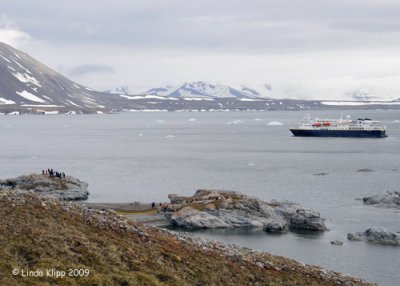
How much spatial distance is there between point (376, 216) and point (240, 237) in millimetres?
15626

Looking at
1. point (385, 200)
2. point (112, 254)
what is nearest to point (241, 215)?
point (385, 200)

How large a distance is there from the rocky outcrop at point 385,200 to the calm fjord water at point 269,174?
1300 mm

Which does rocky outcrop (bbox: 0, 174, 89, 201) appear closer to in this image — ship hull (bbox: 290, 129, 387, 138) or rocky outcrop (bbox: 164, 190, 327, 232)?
rocky outcrop (bbox: 164, 190, 327, 232)

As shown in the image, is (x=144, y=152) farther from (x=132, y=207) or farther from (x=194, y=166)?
(x=132, y=207)

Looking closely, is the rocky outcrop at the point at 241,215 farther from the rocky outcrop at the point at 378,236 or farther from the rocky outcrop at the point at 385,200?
the rocky outcrop at the point at 385,200

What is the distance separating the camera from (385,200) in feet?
221

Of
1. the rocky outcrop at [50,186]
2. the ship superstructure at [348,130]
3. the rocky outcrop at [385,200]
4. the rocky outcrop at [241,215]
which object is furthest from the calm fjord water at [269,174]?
the ship superstructure at [348,130]

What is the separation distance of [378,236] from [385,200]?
1790 cm

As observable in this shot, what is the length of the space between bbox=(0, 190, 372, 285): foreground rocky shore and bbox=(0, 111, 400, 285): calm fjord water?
14424 millimetres

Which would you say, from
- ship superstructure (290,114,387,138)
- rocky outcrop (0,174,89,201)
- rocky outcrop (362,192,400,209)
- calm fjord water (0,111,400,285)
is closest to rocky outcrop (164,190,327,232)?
calm fjord water (0,111,400,285)

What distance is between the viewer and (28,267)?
832 inches

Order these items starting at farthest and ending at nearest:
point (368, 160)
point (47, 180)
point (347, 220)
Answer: point (368, 160), point (47, 180), point (347, 220)

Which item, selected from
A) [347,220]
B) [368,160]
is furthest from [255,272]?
[368,160]

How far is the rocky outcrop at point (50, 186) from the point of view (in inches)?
2805
